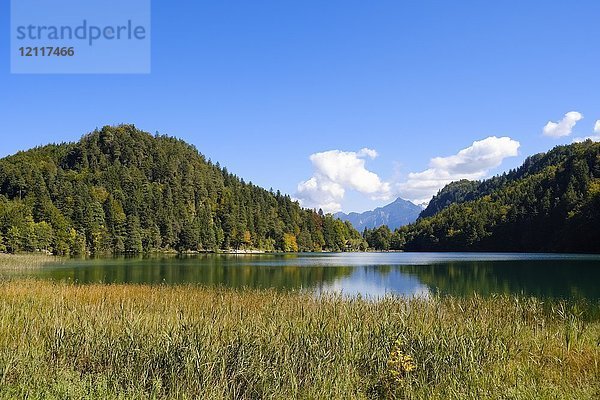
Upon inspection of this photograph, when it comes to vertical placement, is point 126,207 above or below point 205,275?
above

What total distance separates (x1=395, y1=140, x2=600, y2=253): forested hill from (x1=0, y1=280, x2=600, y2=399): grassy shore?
113670mm

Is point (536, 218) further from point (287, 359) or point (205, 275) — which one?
point (287, 359)

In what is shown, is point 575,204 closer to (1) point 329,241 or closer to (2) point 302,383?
(1) point 329,241

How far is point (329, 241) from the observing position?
19850 cm

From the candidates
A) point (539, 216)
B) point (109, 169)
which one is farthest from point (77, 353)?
point (109, 169)

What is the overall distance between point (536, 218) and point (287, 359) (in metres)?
150

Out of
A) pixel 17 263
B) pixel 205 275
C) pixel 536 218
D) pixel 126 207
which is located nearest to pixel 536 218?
pixel 536 218

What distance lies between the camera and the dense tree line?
378ft

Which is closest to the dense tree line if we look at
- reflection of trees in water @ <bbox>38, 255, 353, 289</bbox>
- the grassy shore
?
reflection of trees in water @ <bbox>38, 255, 353, 289</bbox>

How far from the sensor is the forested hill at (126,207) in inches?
4048

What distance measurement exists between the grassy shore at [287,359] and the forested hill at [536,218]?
4475 inches

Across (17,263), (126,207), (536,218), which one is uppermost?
(126,207)

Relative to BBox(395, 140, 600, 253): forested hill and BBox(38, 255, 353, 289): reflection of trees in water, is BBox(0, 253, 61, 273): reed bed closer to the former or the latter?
BBox(38, 255, 353, 289): reflection of trees in water

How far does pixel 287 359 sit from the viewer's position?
10531 mm
